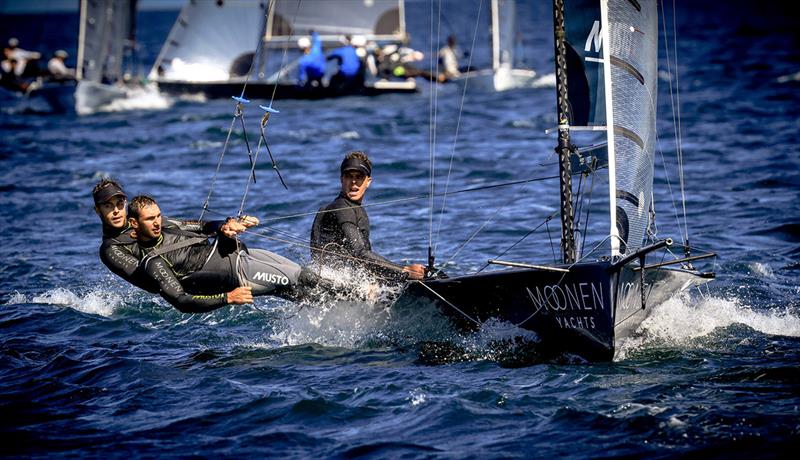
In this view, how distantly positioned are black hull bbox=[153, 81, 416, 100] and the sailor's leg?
17.8 meters

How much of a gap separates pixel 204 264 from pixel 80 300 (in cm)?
251

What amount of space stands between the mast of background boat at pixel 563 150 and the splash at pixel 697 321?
894 mm

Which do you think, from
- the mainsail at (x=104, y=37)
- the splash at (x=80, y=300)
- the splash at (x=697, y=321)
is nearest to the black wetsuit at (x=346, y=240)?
the splash at (x=697, y=321)

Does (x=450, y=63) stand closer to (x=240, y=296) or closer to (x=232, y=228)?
(x=232, y=228)

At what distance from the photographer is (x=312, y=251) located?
8.55m

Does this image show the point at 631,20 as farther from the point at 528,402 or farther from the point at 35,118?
the point at 35,118

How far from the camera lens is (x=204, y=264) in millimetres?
8391

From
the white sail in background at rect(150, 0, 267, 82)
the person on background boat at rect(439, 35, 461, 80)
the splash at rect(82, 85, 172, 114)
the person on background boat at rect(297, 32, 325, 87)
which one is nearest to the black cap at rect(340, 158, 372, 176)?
the person on background boat at rect(297, 32, 325, 87)

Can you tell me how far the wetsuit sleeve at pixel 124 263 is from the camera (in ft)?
26.7

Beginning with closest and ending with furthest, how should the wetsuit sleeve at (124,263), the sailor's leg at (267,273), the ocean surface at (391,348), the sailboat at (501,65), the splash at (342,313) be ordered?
the ocean surface at (391,348) → the wetsuit sleeve at (124,263) → the splash at (342,313) → the sailor's leg at (267,273) → the sailboat at (501,65)

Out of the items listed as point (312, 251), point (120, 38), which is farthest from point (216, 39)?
point (312, 251)

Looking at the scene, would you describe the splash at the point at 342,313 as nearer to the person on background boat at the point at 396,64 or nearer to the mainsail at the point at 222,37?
the person on background boat at the point at 396,64

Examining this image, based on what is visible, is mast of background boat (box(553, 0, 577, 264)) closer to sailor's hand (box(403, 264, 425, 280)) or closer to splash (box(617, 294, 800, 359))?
splash (box(617, 294, 800, 359))

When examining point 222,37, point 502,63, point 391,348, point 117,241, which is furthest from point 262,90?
point 391,348
